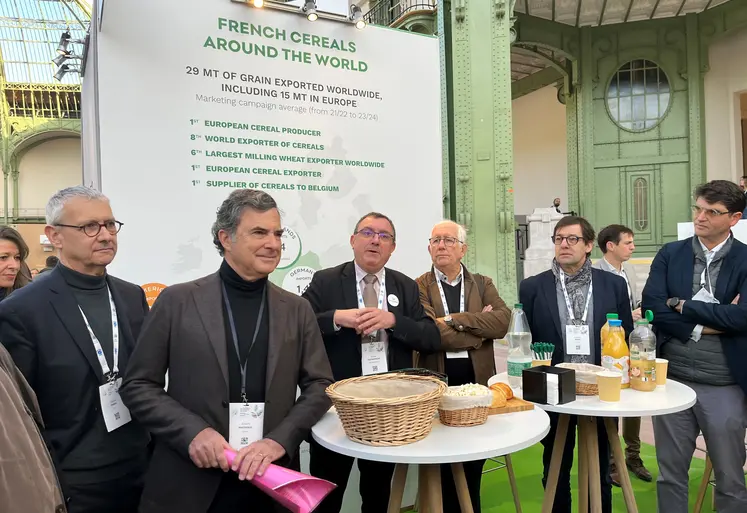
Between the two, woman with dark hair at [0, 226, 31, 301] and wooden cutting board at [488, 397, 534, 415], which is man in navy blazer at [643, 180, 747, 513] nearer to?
wooden cutting board at [488, 397, 534, 415]

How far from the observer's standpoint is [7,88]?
20000mm

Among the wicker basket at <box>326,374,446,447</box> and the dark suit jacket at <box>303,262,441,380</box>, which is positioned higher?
the dark suit jacket at <box>303,262,441,380</box>

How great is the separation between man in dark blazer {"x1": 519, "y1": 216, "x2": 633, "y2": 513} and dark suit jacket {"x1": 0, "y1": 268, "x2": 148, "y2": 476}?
1.85 meters

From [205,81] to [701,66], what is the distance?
12.3 m

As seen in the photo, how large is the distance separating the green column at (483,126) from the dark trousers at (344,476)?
5324 millimetres

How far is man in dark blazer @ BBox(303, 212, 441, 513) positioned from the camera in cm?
212

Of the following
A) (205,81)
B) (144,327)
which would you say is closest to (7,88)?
(205,81)

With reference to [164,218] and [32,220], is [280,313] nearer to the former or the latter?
[164,218]

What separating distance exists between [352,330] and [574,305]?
1.10 m

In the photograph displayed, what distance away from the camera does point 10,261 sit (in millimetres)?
2559

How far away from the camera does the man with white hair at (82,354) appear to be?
1.54 m

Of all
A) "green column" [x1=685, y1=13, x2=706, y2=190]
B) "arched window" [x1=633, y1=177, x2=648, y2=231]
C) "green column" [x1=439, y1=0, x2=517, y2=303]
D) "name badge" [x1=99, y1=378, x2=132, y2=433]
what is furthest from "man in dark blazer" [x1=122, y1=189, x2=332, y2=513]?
"green column" [x1=685, y1=13, x2=706, y2=190]

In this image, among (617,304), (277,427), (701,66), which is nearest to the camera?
(277,427)

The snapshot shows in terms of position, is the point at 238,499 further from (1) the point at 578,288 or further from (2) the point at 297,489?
(1) the point at 578,288
